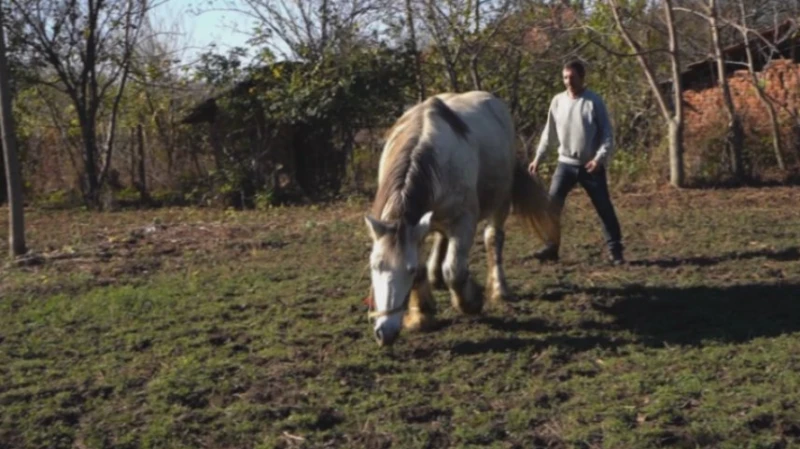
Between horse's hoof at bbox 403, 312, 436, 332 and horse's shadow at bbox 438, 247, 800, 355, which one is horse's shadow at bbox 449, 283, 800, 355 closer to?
horse's shadow at bbox 438, 247, 800, 355

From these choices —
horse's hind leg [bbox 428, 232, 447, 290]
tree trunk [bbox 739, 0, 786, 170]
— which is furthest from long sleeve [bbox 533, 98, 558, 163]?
tree trunk [bbox 739, 0, 786, 170]

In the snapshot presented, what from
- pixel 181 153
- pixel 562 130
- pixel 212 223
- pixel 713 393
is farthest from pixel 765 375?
pixel 181 153

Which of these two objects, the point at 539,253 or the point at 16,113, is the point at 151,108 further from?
the point at 539,253

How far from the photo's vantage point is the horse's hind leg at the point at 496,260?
25.4 ft

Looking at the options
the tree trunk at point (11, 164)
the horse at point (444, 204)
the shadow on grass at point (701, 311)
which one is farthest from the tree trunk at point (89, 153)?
the shadow on grass at point (701, 311)

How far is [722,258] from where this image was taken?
906 centimetres

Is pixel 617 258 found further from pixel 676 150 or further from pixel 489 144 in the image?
pixel 676 150

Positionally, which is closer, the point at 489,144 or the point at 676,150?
the point at 489,144

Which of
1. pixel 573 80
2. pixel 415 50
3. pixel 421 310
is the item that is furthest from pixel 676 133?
pixel 421 310

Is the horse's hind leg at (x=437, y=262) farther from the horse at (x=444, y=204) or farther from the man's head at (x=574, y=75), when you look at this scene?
the man's head at (x=574, y=75)

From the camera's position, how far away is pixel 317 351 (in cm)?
648

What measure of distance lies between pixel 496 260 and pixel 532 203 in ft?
2.77

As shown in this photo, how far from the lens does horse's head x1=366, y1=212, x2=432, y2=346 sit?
5.91 metres

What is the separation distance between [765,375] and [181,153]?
15.2m
